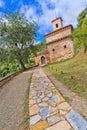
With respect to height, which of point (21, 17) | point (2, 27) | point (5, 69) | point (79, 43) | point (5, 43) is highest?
point (21, 17)

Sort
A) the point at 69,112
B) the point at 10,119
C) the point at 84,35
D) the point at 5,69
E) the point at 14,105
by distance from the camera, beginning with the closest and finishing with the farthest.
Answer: the point at 69,112, the point at 10,119, the point at 14,105, the point at 84,35, the point at 5,69

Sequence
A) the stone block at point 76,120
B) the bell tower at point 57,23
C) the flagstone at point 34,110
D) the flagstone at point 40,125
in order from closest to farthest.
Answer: the stone block at point 76,120 → the flagstone at point 40,125 → the flagstone at point 34,110 → the bell tower at point 57,23

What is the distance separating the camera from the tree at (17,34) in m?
23.8

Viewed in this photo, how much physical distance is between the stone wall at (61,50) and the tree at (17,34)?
6.94m

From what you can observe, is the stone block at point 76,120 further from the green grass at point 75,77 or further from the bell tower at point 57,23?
the bell tower at point 57,23

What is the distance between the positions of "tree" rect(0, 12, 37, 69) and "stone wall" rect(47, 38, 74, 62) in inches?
273

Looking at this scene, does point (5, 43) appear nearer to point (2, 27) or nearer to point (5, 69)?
point (2, 27)

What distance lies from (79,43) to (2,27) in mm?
17944

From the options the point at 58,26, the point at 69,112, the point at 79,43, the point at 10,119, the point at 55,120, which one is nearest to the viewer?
the point at 55,120

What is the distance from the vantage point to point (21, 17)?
24656 millimetres

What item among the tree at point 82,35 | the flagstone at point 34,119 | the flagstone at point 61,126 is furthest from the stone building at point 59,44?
the flagstone at point 61,126

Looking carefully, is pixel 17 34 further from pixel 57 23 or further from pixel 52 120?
pixel 52 120

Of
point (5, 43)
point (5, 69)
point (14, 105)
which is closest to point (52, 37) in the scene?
point (5, 43)

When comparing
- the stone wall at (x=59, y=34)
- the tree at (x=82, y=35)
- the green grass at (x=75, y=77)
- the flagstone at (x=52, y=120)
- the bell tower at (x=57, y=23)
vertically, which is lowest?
the flagstone at (x=52, y=120)
